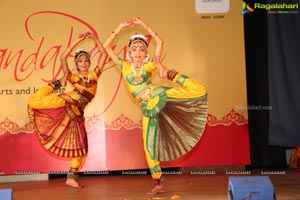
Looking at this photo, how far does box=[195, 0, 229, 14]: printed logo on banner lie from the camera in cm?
561

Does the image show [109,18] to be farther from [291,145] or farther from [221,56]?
[291,145]

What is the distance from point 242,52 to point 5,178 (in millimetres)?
3448

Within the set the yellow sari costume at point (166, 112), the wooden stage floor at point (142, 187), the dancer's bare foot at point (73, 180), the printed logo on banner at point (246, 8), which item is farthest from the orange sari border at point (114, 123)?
the printed logo on banner at point (246, 8)

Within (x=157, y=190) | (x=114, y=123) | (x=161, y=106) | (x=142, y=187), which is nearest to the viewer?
(x=157, y=190)

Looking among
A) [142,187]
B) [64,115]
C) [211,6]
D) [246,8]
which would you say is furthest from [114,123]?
[246,8]

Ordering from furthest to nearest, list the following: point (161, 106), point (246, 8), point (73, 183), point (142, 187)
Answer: point (246, 8) < point (73, 183) < point (142, 187) < point (161, 106)

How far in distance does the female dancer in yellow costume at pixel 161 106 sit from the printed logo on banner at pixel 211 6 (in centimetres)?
134

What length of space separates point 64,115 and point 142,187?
4.00ft

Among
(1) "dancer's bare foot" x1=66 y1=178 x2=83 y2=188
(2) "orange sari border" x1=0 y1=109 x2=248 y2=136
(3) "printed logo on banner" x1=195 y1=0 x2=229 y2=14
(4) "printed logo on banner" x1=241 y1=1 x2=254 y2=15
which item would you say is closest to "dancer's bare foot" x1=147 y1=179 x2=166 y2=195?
(1) "dancer's bare foot" x1=66 y1=178 x2=83 y2=188

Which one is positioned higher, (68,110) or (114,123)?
(68,110)

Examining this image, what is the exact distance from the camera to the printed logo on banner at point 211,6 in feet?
18.4

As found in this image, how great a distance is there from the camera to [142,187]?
15.5 feet

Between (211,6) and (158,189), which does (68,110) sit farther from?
(211,6)

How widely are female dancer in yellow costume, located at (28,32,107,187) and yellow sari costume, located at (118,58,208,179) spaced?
23.1 inches
